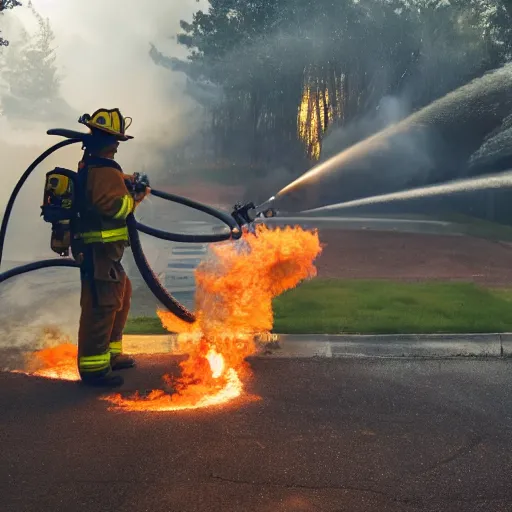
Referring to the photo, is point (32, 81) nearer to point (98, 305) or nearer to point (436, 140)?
point (436, 140)

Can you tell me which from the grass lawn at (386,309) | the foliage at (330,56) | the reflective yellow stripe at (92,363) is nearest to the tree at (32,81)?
the foliage at (330,56)

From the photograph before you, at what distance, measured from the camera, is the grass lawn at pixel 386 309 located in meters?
6.05

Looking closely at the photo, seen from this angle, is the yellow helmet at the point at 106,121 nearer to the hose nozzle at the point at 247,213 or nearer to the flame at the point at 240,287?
the hose nozzle at the point at 247,213

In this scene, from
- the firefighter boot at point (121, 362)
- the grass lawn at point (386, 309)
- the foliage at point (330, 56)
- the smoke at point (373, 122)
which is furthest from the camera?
the smoke at point (373, 122)

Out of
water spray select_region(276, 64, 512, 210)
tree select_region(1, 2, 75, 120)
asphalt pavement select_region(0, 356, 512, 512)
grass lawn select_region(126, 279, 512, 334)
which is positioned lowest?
asphalt pavement select_region(0, 356, 512, 512)

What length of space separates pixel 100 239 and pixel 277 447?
6.67 ft

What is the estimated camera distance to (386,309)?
22.8 feet

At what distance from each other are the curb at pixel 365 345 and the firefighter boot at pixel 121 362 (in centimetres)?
48

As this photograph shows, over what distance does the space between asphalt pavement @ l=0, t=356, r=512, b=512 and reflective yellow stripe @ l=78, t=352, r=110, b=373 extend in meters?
0.16

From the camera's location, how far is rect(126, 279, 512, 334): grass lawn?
6055 mm

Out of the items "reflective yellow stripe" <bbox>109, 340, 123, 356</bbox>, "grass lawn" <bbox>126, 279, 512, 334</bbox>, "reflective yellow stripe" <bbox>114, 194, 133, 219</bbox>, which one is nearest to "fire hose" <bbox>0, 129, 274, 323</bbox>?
"reflective yellow stripe" <bbox>114, 194, 133, 219</bbox>

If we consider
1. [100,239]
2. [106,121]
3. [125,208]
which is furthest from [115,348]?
[106,121]

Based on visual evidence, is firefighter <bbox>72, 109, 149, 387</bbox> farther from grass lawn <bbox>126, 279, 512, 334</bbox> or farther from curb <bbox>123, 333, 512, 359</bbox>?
grass lawn <bbox>126, 279, 512, 334</bbox>

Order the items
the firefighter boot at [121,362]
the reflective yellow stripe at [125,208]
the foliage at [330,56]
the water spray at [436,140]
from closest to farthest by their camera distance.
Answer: the reflective yellow stripe at [125,208] → the firefighter boot at [121,362] → the water spray at [436,140] → the foliage at [330,56]
